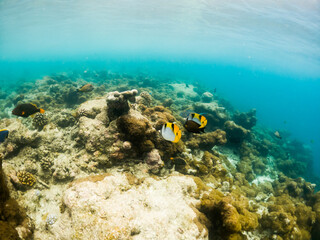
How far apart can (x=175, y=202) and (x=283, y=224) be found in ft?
11.3

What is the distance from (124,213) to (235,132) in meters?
9.64

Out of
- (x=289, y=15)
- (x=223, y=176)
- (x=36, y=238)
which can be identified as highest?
(x=289, y=15)

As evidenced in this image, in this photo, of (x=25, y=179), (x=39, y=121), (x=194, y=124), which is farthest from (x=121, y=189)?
(x=39, y=121)

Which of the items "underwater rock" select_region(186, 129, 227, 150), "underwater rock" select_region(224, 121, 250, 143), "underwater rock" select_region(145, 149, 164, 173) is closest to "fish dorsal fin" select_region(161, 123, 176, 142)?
"underwater rock" select_region(145, 149, 164, 173)

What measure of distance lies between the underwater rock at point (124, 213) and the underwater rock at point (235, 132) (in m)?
7.80

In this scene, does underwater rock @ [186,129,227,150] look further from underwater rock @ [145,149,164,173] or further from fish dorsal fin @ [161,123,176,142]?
fish dorsal fin @ [161,123,176,142]

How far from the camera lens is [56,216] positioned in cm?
319

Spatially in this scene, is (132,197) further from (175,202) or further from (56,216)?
(56,216)

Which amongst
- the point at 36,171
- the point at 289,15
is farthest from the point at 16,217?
the point at 289,15

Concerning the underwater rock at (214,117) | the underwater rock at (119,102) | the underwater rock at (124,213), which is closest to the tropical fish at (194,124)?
the underwater rock at (124,213)

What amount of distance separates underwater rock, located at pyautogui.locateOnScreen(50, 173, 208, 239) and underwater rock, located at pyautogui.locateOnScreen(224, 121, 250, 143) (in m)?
7.80

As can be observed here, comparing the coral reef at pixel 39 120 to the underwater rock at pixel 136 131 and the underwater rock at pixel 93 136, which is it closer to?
the underwater rock at pixel 93 136

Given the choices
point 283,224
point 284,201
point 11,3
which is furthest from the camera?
point 11,3

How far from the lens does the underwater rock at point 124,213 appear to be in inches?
107
